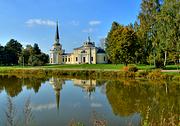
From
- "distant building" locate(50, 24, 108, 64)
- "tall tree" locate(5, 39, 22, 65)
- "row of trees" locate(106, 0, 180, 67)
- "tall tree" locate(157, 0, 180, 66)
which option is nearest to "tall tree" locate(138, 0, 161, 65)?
"row of trees" locate(106, 0, 180, 67)

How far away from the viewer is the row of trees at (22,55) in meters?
82.6

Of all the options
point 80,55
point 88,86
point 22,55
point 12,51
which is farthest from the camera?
point 80,55

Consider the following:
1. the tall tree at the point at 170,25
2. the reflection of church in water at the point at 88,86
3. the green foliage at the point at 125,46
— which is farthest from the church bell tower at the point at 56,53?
the reflection of church in water at the point at 88,86

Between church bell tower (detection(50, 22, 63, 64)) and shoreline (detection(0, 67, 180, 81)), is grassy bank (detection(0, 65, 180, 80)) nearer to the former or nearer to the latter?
shoreline (detection(0, 67, 180, 81))

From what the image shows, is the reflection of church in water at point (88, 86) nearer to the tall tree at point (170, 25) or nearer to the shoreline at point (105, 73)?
the shoreline at point (105, 73)

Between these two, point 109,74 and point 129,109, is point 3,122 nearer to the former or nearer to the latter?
point 129,109

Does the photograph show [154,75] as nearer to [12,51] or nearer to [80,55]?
[80,55]

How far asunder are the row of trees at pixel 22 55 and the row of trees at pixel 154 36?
3606 cm

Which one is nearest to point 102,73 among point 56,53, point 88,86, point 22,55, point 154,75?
point 154,75

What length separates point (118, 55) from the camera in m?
50.8

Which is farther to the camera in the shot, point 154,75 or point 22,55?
point 22,55

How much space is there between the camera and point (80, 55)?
96375 millimetres

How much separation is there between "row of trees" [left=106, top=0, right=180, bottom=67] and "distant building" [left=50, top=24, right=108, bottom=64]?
122 ft

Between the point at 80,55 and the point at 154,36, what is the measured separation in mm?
51700
